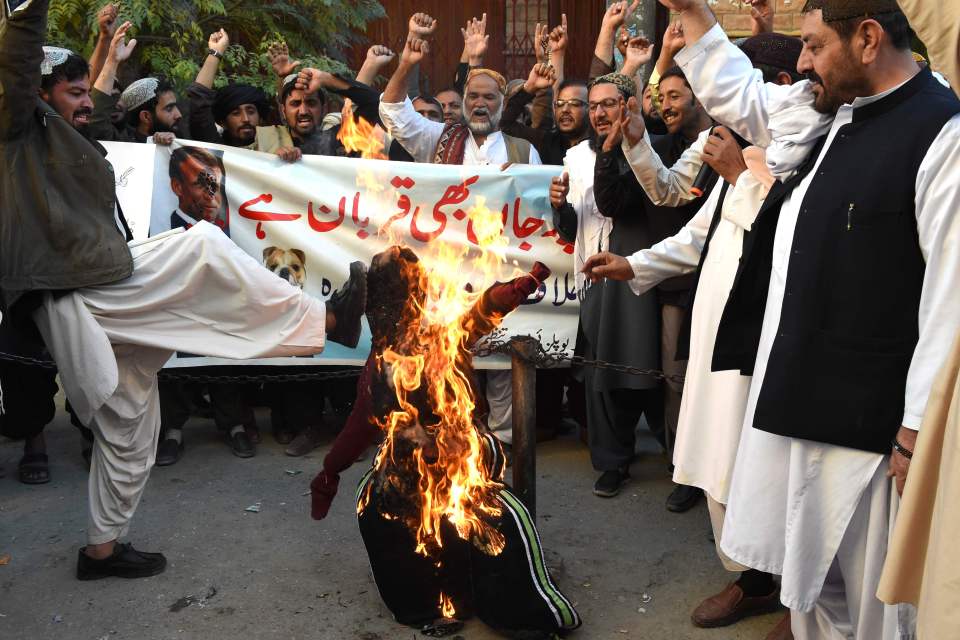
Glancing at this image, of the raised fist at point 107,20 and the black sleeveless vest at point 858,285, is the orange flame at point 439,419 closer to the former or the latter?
the black sleeveless vest at point 858,285

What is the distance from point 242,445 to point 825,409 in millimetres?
4059

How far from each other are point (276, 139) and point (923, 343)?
4.85 meters

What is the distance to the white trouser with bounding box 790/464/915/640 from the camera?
2795 mm

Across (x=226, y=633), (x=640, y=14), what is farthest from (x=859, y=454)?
(x=640, y=14)

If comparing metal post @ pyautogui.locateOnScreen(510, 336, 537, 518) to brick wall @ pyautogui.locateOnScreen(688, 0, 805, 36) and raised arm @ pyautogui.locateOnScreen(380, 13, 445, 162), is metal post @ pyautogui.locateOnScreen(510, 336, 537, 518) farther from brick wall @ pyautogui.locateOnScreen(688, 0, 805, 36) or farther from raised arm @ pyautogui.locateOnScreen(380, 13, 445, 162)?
brick wall @ pyautogui.locateOnScreen(688, 0, 805, 36)

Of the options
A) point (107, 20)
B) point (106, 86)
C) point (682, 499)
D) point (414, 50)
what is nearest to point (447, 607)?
point (682, 499)

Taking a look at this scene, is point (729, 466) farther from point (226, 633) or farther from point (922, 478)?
point (226, 633)

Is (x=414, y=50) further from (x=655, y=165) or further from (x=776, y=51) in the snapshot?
(x=776, y=51)

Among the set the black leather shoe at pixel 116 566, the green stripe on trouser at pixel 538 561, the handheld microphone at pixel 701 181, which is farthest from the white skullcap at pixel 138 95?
the green stripe on trouser at pixel 538 561

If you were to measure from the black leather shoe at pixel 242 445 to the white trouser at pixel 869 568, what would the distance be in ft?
12.6

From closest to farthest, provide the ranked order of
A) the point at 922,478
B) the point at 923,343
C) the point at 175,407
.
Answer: the point at 922,478 < the point at 923,343 < the point at 175,407

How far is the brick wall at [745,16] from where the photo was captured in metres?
9.24

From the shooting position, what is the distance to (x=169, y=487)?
5.43 metres

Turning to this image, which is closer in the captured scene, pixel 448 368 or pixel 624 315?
pixel 448 368
